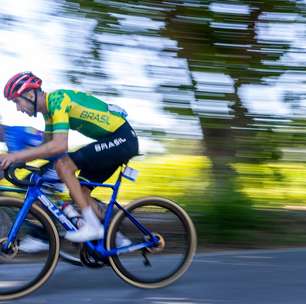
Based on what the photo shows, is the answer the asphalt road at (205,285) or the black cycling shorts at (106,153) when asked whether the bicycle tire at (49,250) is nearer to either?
the asphalt road at (205,285)

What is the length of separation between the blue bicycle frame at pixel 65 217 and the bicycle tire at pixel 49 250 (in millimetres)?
62

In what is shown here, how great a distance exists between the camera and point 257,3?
680 cm

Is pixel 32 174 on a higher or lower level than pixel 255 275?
higher

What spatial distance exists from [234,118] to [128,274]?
279cm

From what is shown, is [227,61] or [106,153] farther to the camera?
[227,61]

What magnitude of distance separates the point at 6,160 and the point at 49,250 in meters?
0.69

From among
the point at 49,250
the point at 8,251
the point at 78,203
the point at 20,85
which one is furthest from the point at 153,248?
the point at 20,85

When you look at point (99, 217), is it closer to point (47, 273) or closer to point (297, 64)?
point (47, 273)

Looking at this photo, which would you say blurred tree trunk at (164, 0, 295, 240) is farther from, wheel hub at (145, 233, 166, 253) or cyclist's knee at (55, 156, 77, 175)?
cyclist's knee at (55, 156, 77, 175)

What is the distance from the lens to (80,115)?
4.61m

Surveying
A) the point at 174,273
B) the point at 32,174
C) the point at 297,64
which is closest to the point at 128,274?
the point at 174,273

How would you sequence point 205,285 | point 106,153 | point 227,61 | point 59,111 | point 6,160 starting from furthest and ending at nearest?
point 227,61 → point 205,285 → point 106,153 → point 59,111 → point 6,160

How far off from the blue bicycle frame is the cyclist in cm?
8

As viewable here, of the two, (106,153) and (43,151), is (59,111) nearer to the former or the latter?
(43,151)
